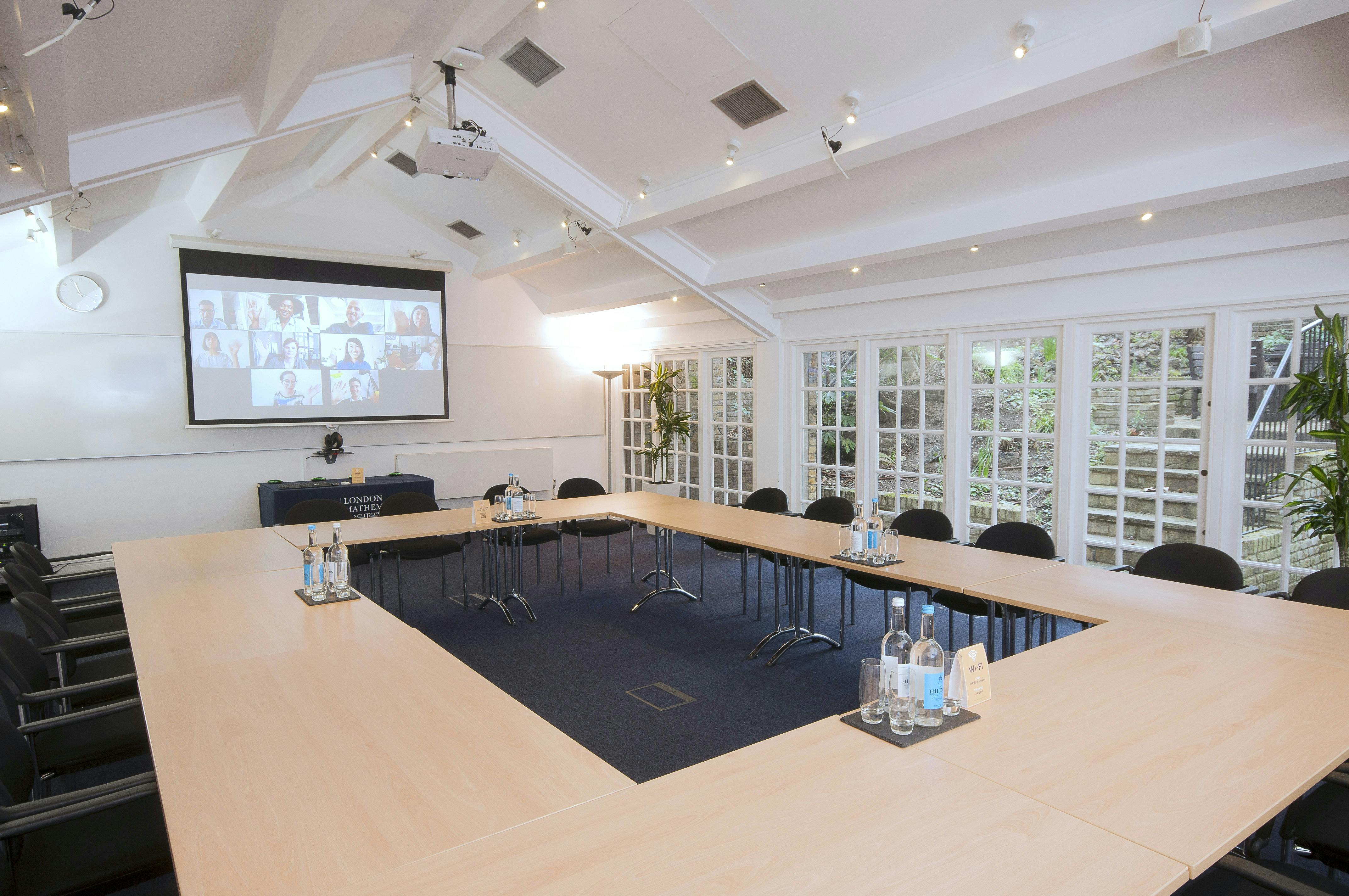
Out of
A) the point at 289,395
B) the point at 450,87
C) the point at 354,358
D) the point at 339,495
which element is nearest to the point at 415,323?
the point at 354,358

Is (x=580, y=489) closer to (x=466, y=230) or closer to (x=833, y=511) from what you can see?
(x=833, y=511)

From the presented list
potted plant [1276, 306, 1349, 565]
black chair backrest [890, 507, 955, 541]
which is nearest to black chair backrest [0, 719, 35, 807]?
black chair backrest [890, 507, 955, 541]

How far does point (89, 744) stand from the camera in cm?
252

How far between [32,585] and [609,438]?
7.12m

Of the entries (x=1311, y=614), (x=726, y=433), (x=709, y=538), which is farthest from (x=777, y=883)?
(x=726, y=433)

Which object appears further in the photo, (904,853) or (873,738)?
(873,738)

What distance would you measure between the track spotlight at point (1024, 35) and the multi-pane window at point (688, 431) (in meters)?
5.90

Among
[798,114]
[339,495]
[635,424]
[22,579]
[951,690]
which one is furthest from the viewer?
[635,424]

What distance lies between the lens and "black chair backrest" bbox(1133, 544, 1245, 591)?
353cm

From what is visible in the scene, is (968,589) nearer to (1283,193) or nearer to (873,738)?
(873,738)

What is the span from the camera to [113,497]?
23.2 ft

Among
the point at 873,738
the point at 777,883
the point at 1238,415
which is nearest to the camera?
the point at 777,883

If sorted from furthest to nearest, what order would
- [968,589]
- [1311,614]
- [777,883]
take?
[968,589]
[1311,614]
[777,883]

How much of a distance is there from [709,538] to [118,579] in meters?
3.60
